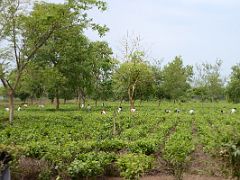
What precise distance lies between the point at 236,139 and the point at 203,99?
194 feet

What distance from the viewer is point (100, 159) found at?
919 centimetres

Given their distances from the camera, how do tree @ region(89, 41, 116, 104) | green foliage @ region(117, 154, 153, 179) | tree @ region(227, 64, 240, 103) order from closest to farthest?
green foliage @ region(117, 154, 153, 179)
tree @ region(89, 41, 116, 104)
tree @ region(227, 64, 240, 103)

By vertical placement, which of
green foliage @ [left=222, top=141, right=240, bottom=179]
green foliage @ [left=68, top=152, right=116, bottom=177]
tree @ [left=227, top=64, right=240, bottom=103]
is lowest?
green foliage @ [left=68, top=152, right=116, bottom=177]

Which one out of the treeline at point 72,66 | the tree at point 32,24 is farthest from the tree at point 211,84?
the tree at point 32,24

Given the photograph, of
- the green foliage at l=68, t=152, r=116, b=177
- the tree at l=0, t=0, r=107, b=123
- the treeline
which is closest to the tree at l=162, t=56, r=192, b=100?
the treeline

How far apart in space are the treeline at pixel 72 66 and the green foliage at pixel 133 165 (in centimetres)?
1460

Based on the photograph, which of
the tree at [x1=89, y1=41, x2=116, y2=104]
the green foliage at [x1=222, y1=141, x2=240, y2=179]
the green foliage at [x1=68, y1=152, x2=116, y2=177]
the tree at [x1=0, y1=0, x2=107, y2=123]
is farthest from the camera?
the tree at [x1=89, y1=41, x2=116, y2=104]

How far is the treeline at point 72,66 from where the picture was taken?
23.2 meters

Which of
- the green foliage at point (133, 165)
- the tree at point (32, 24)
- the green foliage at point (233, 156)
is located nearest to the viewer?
the green foliage at point (233, 156)

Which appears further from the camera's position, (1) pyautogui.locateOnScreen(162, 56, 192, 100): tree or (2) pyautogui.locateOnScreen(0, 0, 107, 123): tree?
(1) pyautogui.locateOnScreen(162, 56, 192, 100): tree

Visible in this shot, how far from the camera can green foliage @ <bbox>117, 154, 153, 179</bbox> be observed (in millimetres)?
8125

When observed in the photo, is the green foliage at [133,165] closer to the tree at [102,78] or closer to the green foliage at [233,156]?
the green foliage at [233,156]

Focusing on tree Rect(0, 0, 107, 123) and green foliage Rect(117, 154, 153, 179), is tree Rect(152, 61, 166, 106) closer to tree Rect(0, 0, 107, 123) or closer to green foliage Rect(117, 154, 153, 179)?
tree Rect(0, 0, 107, 123)

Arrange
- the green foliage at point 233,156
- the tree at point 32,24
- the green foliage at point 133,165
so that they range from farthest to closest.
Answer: the tree at point 32,24, the green foliage at point 133,165, the green foliage at point 233,156
